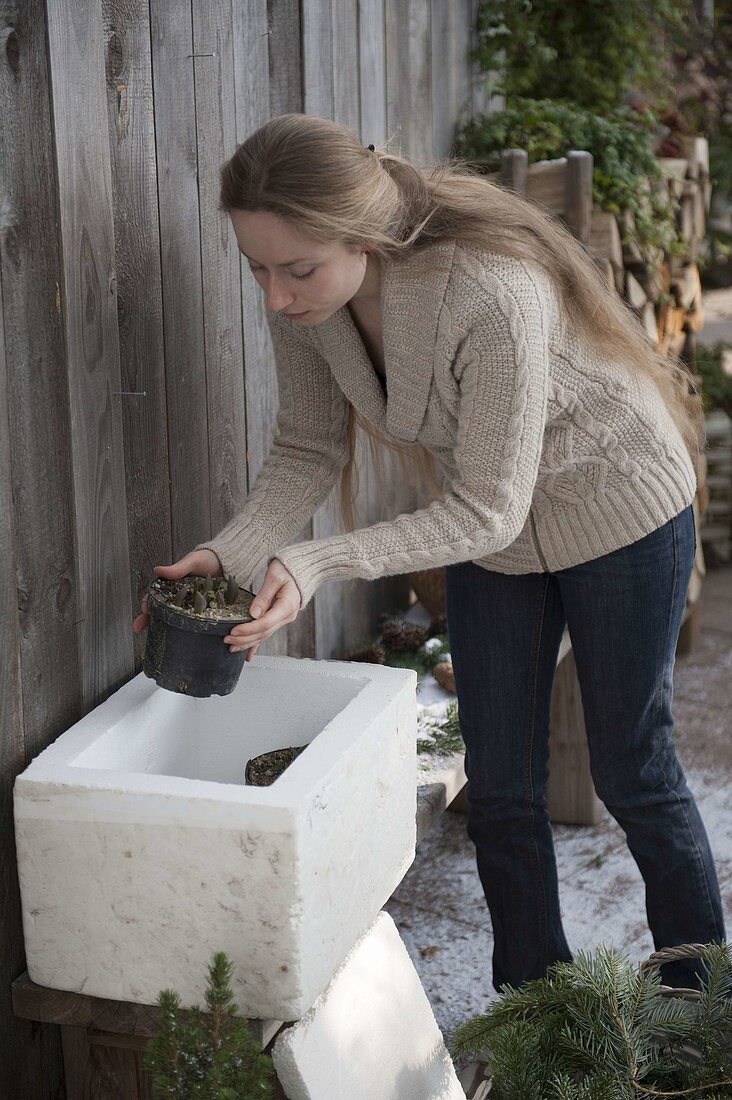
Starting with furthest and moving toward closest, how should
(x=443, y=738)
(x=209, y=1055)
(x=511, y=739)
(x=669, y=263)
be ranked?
(x=669, y=263)
(x=443, y=738)
(x=511, y=739)
(x=209, y=1055)

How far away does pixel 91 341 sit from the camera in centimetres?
167

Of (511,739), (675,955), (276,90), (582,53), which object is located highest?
(582,53)

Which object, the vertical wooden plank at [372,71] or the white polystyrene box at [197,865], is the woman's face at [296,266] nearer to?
the white polystyrene box at [197,865]

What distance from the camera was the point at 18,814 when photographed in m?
1.50

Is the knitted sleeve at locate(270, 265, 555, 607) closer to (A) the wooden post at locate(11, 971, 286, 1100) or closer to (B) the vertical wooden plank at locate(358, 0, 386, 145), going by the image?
(A) the wooden post at locate(11, 971, 286, 1100)

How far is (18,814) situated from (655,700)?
972 mm

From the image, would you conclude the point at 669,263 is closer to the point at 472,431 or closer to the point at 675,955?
the point at 472,431

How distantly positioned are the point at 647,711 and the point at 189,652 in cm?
76

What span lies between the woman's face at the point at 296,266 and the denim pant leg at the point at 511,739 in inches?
22.1

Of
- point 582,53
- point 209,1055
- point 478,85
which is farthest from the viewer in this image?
point 582,53

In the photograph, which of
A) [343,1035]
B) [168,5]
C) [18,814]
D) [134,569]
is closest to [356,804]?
[343,1035]

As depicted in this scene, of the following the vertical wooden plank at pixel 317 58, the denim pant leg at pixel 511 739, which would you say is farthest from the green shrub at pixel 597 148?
the denim pant leg at pixel 511 739

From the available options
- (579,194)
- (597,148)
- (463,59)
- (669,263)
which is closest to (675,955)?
(579,194)

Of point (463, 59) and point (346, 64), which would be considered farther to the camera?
point (463, 59)
